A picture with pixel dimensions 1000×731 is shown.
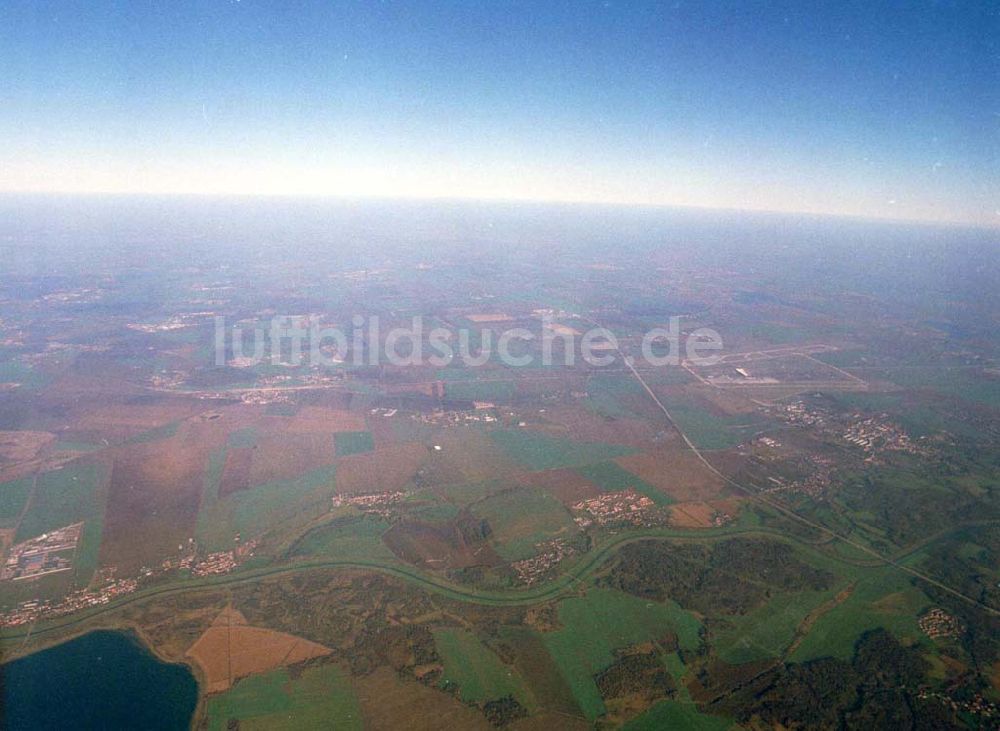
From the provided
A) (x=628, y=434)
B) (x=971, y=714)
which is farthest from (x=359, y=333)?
(x=971, y=714)

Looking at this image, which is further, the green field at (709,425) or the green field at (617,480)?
the green field at (709,425)

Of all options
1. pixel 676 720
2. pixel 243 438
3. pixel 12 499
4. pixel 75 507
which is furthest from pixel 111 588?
pixel 676 720

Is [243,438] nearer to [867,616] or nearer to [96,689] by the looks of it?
[96,689]

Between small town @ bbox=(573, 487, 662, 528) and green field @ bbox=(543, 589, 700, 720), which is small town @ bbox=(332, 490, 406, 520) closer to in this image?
small town @ bbox=(573, 487, 662, 528)

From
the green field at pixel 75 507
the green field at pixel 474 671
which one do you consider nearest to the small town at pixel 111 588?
the green field at pixel 75 507

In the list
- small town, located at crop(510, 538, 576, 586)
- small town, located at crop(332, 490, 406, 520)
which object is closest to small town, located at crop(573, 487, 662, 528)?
small town, located at crop(510, 538, 576, 586)

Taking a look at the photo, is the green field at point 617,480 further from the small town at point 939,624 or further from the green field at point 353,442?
the green field at point 353,442

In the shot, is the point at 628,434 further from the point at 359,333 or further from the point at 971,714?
the point at 359,333
